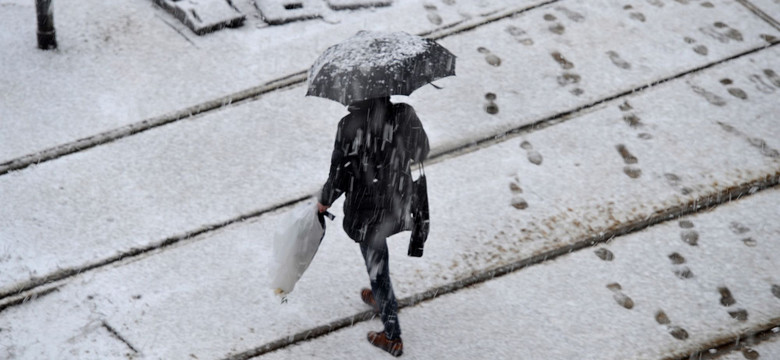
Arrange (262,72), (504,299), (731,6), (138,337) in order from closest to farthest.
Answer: (138,337), (504,299), (262,72), (731,6)

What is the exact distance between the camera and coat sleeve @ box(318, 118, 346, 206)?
309cm

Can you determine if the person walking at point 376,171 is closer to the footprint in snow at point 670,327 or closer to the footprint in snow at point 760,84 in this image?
the footprint in snow at point 670,327

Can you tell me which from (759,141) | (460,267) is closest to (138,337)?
(460,267)

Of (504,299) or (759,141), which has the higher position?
(759,141)

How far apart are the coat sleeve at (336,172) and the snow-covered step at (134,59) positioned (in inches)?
63.8

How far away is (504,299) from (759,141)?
5.62 ft

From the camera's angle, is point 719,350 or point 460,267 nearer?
point 719,350

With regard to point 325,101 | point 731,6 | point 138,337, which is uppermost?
point 731,6

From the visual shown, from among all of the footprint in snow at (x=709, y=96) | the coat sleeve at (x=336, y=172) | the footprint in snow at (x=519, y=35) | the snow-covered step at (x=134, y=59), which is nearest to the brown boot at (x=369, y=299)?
the coat sleeve at (x=336, y=172)

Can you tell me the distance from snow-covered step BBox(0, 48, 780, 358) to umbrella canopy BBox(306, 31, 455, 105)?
3.18 ft

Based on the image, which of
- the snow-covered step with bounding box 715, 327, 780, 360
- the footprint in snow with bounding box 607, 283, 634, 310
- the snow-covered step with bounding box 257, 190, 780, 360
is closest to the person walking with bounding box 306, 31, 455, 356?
the snow-covered step with bounding box 257, 190, 780, 360

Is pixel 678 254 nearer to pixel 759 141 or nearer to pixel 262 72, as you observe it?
pixel 759 141

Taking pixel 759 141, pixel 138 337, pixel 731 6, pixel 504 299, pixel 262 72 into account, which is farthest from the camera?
pixel 731 6

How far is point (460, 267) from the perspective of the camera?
381cm
